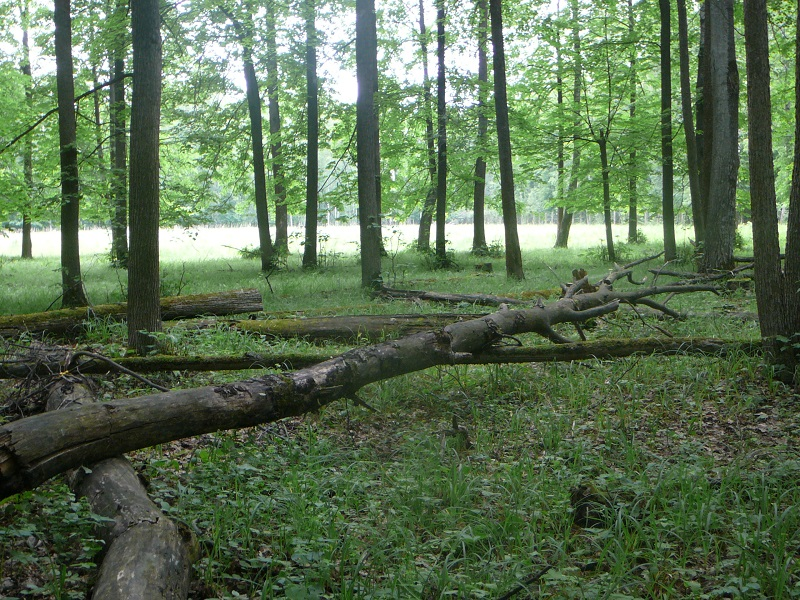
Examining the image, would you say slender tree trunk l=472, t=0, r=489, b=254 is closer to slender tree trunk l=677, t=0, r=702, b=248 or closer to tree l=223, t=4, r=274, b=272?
slender tree trunk l=677, t=0, r=702, b=248

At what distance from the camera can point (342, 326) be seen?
8.97 m

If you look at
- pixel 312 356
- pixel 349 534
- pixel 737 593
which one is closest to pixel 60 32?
pixel 312 356

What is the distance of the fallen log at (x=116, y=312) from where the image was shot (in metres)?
8.80

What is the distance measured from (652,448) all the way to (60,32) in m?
12.1

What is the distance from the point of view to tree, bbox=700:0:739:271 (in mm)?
14500

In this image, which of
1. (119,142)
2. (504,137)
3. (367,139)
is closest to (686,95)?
(504,137)

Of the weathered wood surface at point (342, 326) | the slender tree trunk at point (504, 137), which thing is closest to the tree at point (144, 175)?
the weathered wood surface at point (342, 326)

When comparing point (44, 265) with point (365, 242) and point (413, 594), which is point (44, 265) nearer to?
point (365, 242)

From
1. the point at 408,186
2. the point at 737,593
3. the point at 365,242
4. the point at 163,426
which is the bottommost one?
the point at 737,593

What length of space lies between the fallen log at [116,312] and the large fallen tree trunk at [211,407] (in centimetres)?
466

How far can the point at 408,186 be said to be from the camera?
28.0m

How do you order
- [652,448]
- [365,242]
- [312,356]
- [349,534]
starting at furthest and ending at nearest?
[365,242] → [312,356] → [652,448] → [349,534]

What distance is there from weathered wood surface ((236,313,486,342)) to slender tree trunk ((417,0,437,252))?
1314cm

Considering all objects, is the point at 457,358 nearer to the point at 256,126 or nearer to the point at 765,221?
the point at 765,221
